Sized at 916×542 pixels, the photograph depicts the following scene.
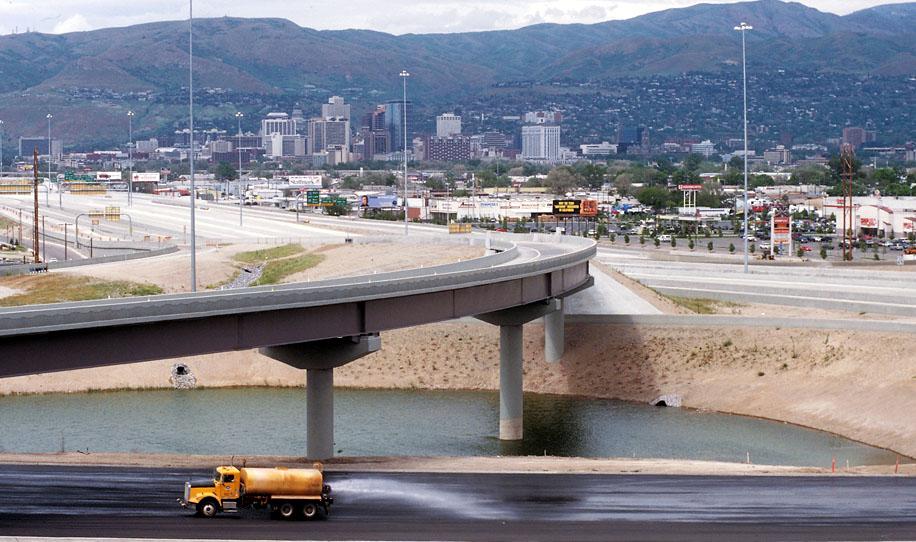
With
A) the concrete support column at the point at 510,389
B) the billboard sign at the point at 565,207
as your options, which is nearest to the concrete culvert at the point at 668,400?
the concrete support column at the point at 510,389

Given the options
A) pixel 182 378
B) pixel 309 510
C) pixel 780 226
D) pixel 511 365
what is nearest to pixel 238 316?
pixel 309 510

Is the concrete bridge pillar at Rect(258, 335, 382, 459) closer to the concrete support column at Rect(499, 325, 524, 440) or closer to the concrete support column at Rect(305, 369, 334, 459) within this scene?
the concrete support column at Rect(305, 369, 334, 459)

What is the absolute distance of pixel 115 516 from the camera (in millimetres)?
34844

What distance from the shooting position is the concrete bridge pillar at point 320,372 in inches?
1927

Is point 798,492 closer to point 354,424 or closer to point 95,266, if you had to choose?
point 354,424

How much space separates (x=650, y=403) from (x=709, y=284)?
26.2 metres

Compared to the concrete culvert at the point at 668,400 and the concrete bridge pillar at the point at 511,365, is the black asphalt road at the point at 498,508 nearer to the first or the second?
the concrete bridge pillar at the point at 511,365

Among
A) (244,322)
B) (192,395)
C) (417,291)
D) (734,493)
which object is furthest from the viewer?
(192,395)

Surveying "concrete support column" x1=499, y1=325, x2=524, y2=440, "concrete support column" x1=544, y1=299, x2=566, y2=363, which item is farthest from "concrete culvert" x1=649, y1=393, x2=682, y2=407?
"concrete support column" x1=499, y1=325, x2=524, y2=440

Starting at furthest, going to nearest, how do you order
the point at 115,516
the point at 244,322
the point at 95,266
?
the point at 95,266 < the point at 244,322 < the point at 115,516

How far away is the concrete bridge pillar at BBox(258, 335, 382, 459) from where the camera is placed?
48938 mm

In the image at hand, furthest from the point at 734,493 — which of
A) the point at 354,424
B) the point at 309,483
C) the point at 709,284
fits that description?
the point at 709,284

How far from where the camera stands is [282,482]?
35969 mm

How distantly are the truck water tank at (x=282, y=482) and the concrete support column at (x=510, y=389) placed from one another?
27427 mm
